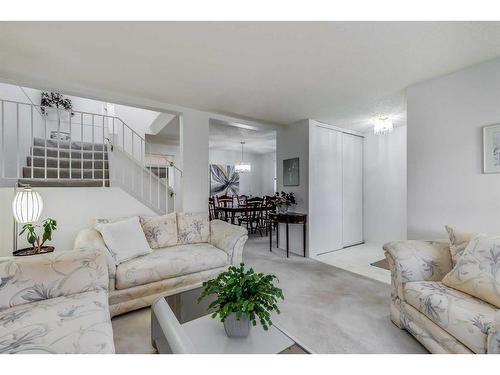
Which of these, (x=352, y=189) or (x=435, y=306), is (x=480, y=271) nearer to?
(x=435, y=306)

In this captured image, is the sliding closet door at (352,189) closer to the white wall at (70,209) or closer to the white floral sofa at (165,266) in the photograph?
the white floral sofa at (165,266)

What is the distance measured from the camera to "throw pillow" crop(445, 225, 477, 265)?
1.61 meters

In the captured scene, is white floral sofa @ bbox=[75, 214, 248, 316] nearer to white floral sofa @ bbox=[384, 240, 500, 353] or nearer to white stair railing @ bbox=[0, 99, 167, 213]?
white stair railing @ bbox=[0, 99, 167, 213]

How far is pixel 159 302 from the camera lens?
1.42 meters

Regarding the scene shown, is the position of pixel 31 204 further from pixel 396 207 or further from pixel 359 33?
pixel 396 207

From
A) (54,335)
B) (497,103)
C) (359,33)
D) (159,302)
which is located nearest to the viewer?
(54,335)

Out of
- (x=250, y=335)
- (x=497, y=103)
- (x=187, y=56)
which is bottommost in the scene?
(x=250, y=335)

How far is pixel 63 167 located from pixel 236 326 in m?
3.61

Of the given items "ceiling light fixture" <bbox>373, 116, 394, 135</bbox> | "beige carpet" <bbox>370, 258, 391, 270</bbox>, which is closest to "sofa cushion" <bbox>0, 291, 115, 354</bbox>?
"beige carpet" <bbox>370, 258, 391, 270</bbox>

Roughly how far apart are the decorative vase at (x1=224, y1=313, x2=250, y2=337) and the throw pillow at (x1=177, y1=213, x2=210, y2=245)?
65.7 inches

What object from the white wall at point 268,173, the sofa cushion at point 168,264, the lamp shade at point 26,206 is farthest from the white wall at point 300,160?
the lamp shade at point 26,206

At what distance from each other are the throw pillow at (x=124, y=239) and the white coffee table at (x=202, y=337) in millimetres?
885

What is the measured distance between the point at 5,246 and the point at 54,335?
2.00 m
